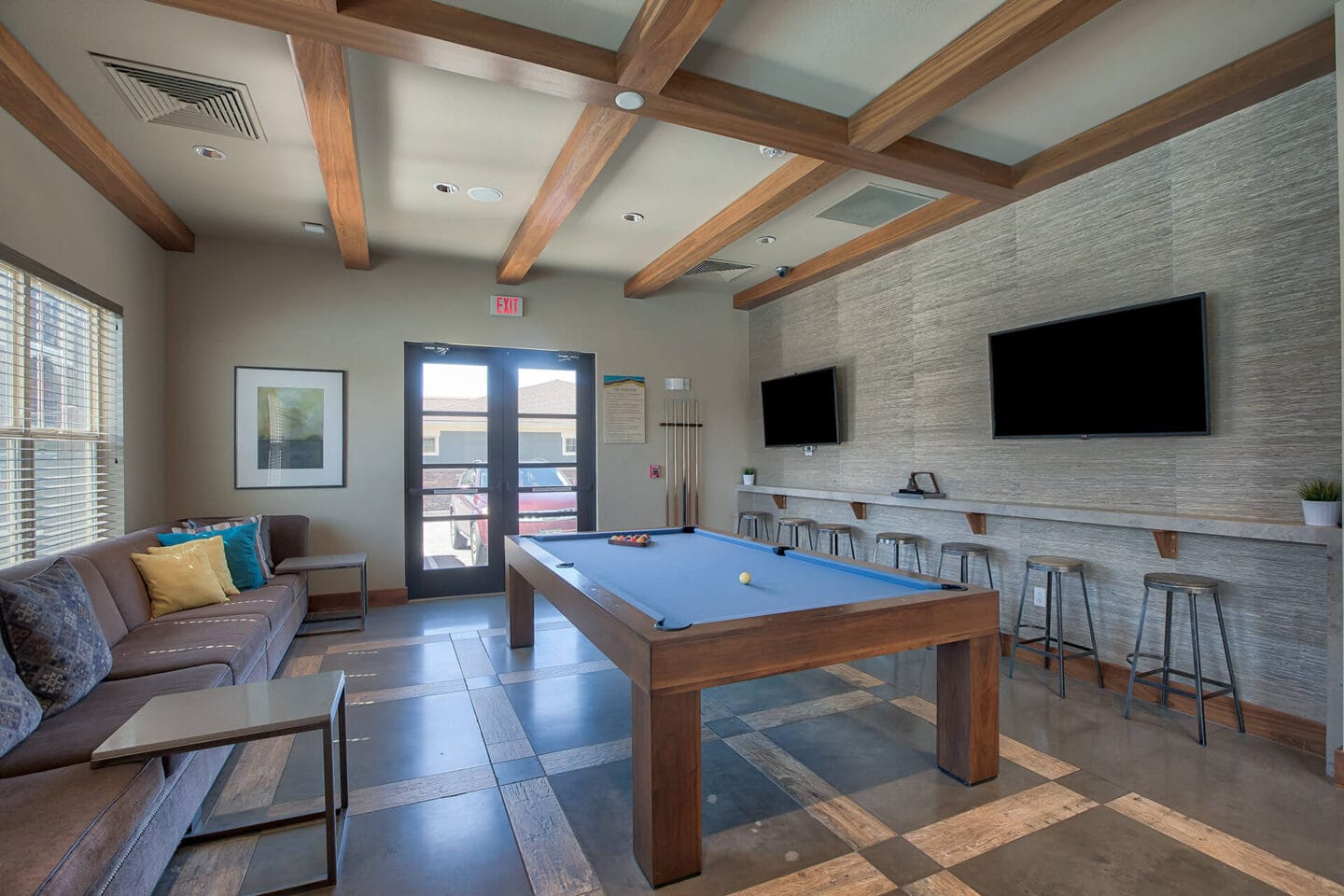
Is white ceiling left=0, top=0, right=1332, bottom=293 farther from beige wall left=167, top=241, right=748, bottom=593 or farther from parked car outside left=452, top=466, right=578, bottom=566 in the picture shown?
parked car outside left=452, top=466, right=578, bottom=566

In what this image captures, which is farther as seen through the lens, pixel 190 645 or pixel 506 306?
pixel 506 306

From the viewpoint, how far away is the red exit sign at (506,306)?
5602 mm

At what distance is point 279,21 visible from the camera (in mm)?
2152

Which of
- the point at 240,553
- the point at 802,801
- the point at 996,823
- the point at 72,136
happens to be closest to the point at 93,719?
the point at 240,553

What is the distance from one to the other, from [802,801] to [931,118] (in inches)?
113

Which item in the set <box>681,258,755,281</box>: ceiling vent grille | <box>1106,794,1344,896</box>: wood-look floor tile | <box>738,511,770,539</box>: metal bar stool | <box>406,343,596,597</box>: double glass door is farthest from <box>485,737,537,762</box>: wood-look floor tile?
<box>681,258,755,281</box>: ceiling vent grille

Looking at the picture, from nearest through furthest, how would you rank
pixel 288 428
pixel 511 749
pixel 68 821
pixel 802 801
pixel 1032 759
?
pixel 68 821, pixel 802 801, pixel 1032 759, pixel 511 749, pixel 288 428

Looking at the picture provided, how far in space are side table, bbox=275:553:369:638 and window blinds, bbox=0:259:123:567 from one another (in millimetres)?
996

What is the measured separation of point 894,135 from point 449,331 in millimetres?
3905

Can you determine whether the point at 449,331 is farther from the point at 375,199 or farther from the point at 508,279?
the point at 375,199

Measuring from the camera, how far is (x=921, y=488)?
4.51 meters

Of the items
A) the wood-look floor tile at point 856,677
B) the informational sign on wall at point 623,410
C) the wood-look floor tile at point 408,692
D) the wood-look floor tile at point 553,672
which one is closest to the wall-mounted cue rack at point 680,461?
the informational sign on wall at point 623,410

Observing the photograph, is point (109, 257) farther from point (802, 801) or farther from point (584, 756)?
point (802, 801)

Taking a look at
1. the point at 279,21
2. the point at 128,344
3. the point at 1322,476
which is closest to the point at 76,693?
the point at 279,21
